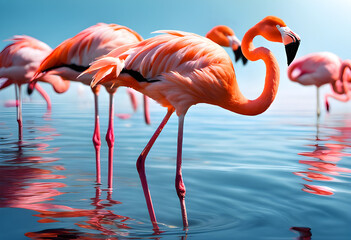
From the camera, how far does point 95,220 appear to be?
2201 millimetres

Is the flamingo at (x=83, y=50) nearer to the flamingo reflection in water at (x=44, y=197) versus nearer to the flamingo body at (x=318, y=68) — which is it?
the flamingo reflection in water at (x=44, y=197)

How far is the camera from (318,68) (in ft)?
27.8

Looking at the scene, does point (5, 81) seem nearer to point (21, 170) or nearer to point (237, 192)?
point (21, 170)

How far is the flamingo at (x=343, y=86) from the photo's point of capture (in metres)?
8.38

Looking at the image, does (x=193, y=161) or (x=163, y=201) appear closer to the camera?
(x=163, y=201)

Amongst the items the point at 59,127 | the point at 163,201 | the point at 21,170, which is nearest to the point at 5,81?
the point at 59,127

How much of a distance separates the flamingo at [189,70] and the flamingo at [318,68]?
6.47 metres

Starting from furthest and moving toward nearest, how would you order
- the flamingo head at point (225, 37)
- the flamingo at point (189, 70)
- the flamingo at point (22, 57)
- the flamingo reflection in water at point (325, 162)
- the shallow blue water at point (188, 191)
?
the flamingo at point (22, 57) → the flamingo head at point (225, 37) → the flamingo reflection in water at point (325, 162) → the flamingo at point (189, 70) → the shallow blue water at point (188, 191)

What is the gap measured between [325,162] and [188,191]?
1.54 metres

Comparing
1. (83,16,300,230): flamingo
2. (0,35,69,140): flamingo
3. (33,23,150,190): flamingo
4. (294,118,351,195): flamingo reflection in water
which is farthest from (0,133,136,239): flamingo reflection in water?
(0,35,69,140): flamingo

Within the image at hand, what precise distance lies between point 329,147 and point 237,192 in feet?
7.38

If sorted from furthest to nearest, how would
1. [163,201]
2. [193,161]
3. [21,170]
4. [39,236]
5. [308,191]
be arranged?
[193,161] < [21,170] < [308,191] < [163,201] < [39,236]

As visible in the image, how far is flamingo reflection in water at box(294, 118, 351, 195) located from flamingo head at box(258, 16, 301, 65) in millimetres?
990

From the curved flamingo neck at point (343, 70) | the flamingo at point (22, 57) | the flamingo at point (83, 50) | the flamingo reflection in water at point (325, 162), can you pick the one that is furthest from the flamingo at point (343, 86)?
the flamingo at point (83, 50)
